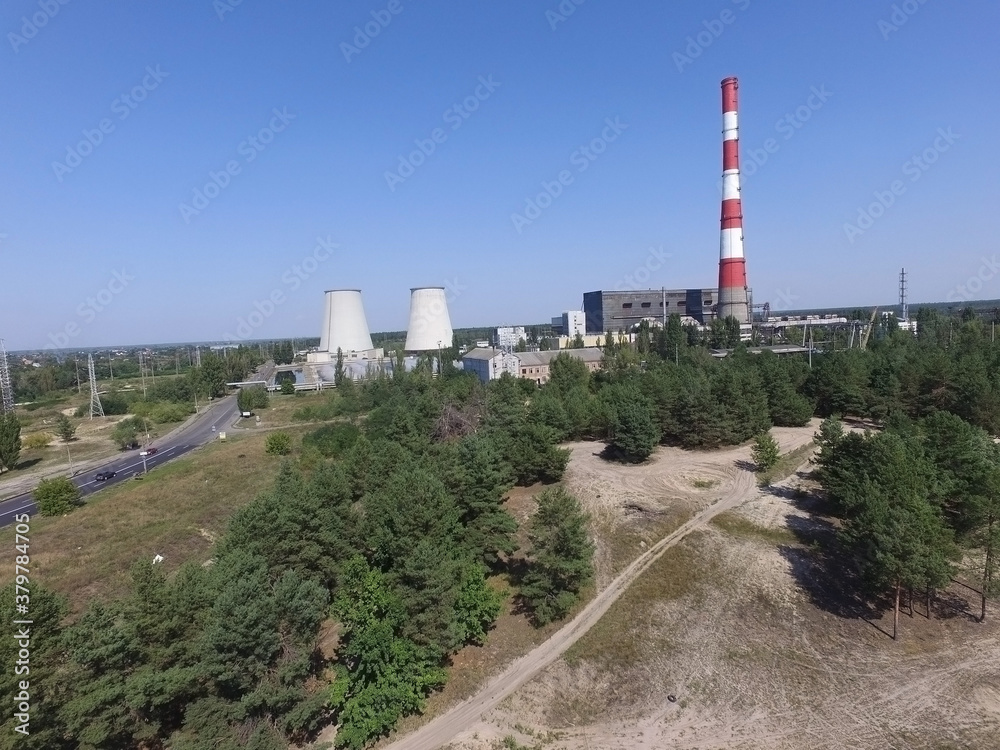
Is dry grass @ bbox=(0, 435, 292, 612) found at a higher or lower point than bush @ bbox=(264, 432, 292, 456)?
lower

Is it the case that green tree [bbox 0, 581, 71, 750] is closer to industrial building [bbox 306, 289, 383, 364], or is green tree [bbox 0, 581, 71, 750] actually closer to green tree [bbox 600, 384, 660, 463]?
green tree [bbox 600, 384, 660, 463]

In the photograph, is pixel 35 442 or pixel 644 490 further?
pixel 35 442

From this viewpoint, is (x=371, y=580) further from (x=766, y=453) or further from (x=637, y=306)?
(x=637, y=306)

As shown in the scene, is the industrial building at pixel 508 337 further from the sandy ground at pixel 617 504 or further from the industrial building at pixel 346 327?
the sandy ground at pixel 617 504

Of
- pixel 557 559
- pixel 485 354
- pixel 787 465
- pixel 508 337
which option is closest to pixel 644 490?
pixel 787 465

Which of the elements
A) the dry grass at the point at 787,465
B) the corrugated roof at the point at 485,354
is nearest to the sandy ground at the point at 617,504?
the dry grass at the point at 787,465

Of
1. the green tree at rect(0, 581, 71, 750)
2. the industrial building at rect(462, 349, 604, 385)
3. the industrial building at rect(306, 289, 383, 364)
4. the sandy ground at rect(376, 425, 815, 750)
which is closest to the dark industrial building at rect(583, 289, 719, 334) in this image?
the industrial building at rect(462, 349, 604, 385)
